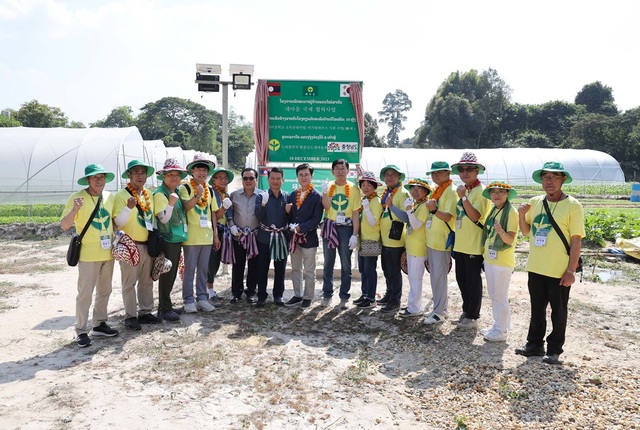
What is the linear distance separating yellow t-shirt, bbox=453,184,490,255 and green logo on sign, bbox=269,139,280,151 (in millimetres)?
3706

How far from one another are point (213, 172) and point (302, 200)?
1.19 m

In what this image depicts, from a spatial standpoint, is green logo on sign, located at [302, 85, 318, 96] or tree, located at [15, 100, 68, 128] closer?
green logo on sign, located at [302, 85, 318, 96]

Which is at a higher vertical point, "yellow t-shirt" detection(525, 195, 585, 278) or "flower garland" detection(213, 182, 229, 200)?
"flower garland" detection(213, 182, 229, 200)

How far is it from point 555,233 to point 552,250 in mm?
156

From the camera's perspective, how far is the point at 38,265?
28.0 ft

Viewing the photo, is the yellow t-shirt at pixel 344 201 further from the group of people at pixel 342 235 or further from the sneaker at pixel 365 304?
the sneaker at pixel 365 304

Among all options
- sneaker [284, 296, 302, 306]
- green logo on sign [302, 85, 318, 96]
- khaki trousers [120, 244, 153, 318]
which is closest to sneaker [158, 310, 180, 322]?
khaki trousers [120, 244, 153, 318]

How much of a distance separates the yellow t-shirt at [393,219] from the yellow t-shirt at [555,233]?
1.70 m

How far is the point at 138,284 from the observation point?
5.23 m

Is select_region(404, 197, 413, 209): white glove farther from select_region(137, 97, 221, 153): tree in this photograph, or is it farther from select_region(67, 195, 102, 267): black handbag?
select_region(137, 97, 221, 153): tree

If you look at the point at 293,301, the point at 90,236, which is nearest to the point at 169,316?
the point at 90,236

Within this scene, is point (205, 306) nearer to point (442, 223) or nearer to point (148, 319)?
point (148, 319)

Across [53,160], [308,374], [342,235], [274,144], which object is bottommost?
[308,374]

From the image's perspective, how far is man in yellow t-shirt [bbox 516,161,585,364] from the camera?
4.17 m
